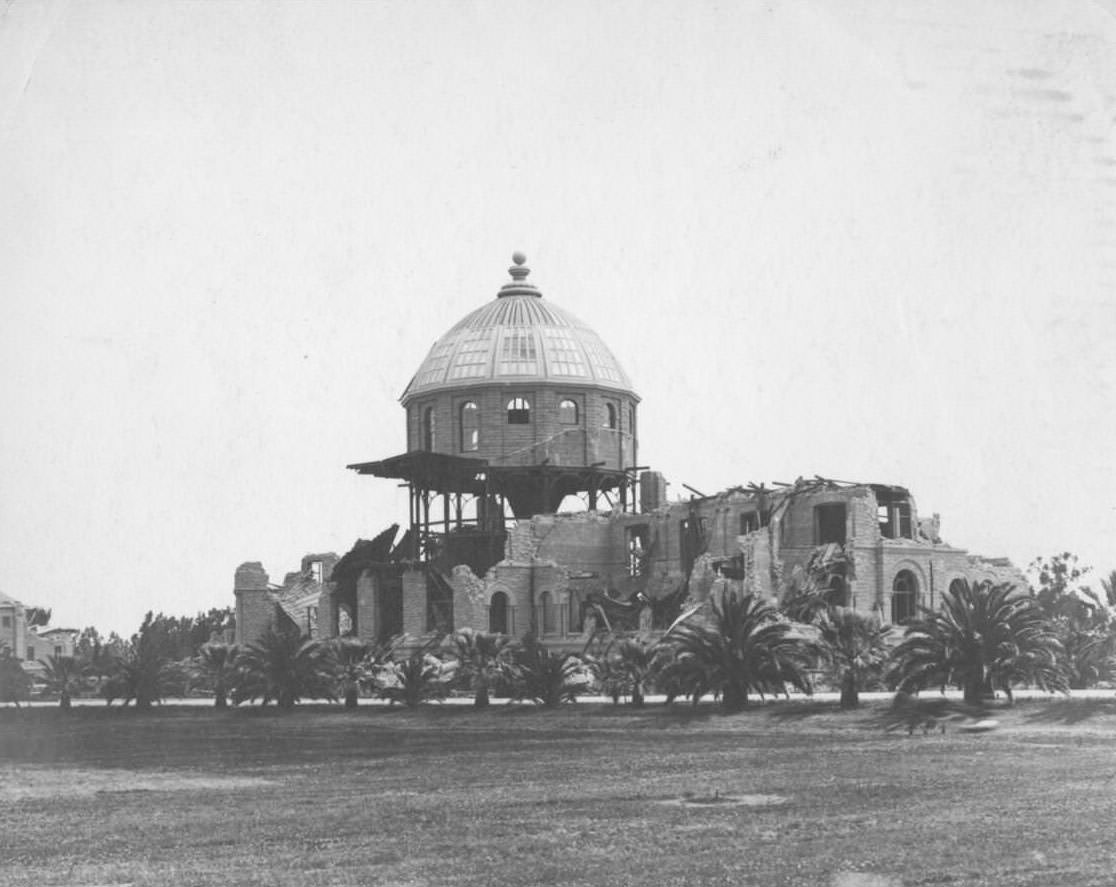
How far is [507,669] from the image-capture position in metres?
44.5

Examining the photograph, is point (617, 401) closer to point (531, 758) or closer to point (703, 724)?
point (703, 724)

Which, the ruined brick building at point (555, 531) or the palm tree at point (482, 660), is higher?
the ruined brick building at point (555, 531)

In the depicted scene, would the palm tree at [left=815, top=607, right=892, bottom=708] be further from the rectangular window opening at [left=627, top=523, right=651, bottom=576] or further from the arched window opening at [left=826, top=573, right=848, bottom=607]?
the rectangular window opening at [left=627, top=523, right=651, bottom=576]

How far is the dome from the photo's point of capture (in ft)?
209

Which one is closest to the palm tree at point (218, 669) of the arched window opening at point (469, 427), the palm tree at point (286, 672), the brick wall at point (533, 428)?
the palm tree at point (286, 672)

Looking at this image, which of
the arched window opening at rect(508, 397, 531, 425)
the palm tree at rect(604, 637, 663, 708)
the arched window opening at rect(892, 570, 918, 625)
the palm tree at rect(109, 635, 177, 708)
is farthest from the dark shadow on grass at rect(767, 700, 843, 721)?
the arched window opening at rect(508, 397, 531, 425)

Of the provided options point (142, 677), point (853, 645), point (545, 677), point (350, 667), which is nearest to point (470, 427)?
point (142, 677)

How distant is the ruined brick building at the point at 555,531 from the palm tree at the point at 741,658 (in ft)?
41.6

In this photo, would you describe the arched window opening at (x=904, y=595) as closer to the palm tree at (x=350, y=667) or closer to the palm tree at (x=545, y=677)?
the palm tree at (x=545, y=677)

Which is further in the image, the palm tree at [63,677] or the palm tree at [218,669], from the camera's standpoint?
the palm tree at [63,677]

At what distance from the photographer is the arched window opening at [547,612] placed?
58844 millimetres

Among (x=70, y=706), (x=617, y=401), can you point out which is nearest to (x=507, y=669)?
(x=70, y=706)

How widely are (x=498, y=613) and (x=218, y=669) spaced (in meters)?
9.57

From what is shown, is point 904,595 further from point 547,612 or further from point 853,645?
point 853,645
